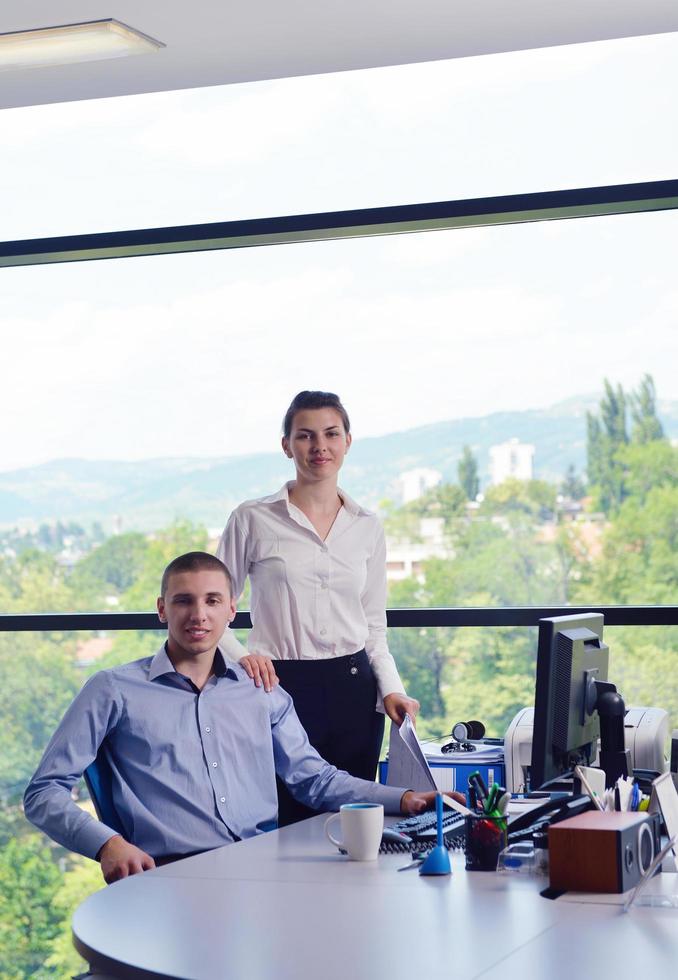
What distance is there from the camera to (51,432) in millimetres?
6887

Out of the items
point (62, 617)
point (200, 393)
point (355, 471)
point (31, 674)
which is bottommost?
point (31, 674)

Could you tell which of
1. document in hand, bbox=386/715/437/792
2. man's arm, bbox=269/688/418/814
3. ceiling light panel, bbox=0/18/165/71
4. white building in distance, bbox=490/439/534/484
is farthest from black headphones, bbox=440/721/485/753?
white building in distance, bbox=490/439/534/484

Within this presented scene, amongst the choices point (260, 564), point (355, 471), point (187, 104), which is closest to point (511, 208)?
point (260, 564)

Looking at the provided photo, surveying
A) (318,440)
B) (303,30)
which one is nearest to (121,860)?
(318,440)

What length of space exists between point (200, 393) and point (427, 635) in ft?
5.62

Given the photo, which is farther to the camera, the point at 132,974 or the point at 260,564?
the point at 260,564

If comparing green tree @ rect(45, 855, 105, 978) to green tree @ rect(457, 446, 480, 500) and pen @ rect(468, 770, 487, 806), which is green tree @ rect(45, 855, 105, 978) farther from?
pen @ rect(468, 770, 487, 806)

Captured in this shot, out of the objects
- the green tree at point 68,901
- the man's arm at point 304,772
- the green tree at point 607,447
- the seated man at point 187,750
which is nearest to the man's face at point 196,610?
the seated man at point 187,750

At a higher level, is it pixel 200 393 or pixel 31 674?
→ pixel 200 393

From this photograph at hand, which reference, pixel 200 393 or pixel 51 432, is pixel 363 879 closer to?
pixel 200 393

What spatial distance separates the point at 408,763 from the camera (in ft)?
8.84

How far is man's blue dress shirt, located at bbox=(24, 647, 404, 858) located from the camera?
97.9 inches

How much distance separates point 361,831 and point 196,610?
654mm

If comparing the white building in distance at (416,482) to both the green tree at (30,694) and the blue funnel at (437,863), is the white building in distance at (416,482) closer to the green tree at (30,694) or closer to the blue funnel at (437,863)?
the green tree at (30,694)
